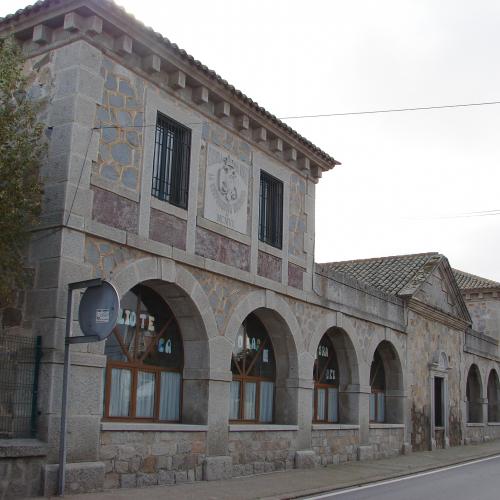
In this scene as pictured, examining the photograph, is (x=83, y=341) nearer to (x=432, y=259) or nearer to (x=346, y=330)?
(x=346, y=330)

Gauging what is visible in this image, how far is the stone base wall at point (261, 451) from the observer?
1325 cm

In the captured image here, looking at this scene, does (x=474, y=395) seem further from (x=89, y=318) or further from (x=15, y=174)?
(x=15, y=174)

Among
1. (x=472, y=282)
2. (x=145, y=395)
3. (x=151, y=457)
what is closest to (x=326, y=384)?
(x=145, y=395)

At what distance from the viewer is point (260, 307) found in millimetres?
14430

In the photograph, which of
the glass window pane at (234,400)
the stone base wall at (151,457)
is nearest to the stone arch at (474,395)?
the glass window pane at (234,400)

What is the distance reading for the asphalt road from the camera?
38.0ft

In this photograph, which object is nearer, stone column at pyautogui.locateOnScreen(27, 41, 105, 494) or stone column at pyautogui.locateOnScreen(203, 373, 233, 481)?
stone column at pyautogui.locateOnScreen(27, 41, 105, 494)

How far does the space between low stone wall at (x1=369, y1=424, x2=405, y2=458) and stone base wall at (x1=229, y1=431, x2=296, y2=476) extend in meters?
4.47

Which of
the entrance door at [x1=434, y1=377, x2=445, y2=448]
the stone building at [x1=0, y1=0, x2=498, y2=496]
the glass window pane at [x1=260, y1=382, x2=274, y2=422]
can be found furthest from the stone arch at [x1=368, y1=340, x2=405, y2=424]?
the glass window pane at [x1=260, y1=382, x2=274, y2=422]

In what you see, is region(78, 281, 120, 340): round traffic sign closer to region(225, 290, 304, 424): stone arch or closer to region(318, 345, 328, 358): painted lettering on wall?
region(225, 290, 304, 424): stone arch

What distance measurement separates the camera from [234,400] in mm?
14367

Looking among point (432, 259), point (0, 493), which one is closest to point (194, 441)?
point (0, 493)

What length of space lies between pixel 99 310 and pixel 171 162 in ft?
13.4

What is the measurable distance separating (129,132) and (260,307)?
15.8ft
